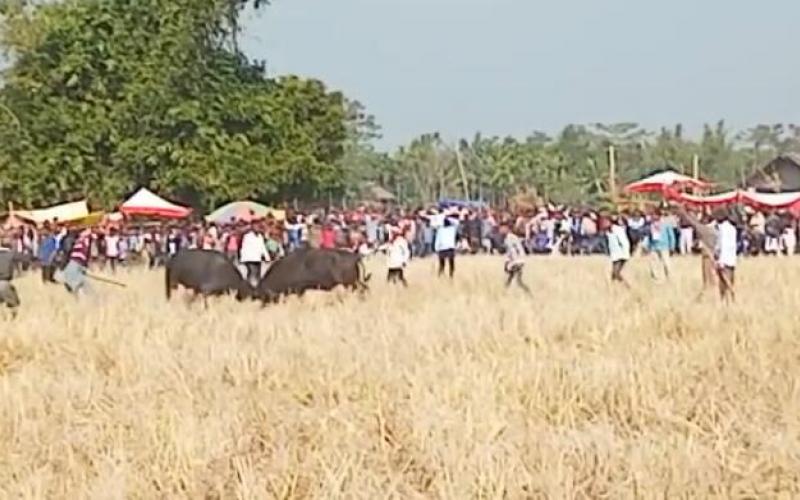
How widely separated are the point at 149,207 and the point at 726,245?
80.1 feet

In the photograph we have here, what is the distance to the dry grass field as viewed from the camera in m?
7.33

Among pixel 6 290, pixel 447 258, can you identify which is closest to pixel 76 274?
pixel 6 290

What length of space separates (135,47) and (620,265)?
82.3ft

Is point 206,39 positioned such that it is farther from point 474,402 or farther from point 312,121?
point 474,402

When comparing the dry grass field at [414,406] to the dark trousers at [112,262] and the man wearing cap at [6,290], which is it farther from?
the dark trousers at [112,262]

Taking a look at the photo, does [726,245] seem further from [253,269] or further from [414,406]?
[414,406]

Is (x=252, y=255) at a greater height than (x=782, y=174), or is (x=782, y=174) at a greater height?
(x=782, y=174)

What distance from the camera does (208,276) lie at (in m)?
20.3

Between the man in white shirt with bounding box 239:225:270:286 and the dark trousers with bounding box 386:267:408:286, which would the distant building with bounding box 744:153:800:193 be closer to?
the dark trousers with bounding box 386:267:408:286

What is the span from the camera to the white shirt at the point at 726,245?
58.9 ft

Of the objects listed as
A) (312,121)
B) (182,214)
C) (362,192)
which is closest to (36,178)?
(182,214)

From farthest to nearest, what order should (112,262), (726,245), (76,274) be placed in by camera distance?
(112,262)
(76,274)
(726,245)

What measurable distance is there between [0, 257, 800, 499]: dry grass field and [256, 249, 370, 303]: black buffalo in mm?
5671

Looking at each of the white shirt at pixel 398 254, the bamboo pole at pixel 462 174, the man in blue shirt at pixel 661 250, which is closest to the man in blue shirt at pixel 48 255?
the white shirt at pixel 398 254
